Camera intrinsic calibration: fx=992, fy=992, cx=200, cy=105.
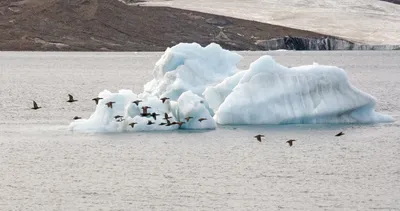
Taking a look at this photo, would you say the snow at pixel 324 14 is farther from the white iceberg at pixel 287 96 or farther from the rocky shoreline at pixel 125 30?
the white iceberg at pixel 287 96

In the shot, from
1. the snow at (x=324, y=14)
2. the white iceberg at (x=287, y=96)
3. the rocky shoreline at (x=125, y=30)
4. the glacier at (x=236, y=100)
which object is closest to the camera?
the glacier at (x=236, y=100)

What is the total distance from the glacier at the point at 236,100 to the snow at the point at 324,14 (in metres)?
108

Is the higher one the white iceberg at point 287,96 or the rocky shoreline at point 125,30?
the rocky shoreline at point 125,30

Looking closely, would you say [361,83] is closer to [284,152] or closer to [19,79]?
[19,79]

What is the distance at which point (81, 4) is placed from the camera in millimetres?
137250

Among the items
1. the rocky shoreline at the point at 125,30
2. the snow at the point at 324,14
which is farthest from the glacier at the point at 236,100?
the snow at the point at 324,14

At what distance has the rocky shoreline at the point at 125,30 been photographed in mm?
131250

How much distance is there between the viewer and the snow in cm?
15000

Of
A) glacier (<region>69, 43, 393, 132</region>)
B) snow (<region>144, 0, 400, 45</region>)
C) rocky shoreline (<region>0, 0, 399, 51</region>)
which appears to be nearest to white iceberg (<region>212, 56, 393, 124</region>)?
glacier (<region>69, 43, 393, 132</region>)

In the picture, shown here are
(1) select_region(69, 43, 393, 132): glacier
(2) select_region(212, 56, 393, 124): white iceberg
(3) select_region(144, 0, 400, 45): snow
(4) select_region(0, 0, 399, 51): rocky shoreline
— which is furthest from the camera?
(3) select_region(144, 0, 400, 45): snow

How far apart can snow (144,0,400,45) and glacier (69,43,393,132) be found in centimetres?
10773

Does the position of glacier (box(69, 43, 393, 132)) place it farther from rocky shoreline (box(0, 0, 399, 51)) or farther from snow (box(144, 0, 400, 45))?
snow (box(144, 0, 400, 45))

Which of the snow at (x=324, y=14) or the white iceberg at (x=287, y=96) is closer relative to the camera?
the white iceberg at (x=287, y=96)

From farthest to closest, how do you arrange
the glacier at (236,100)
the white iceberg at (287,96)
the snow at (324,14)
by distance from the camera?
the snow at (324,14), the white iceberg at (287,96), the glacier at (236,100)
